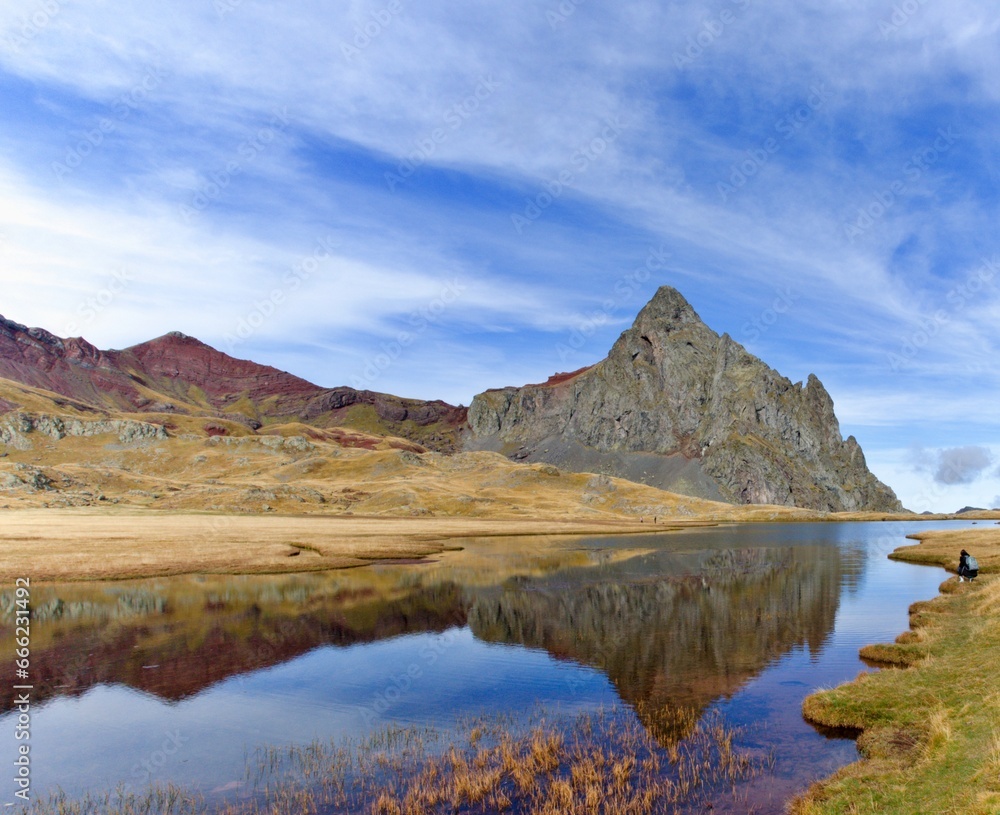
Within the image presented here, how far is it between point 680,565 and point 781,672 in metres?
51.6

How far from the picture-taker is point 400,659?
36594mm

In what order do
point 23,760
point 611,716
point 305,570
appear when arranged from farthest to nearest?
1. point 305,570
2. point 611,716
3. point 23,760

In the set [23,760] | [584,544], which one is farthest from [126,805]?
[584,544]

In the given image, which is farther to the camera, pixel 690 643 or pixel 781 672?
pixel 690 643

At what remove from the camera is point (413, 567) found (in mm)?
78312

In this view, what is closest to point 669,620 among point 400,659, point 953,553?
point 400,659

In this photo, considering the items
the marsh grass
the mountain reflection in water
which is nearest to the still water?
the mountain reflection in water

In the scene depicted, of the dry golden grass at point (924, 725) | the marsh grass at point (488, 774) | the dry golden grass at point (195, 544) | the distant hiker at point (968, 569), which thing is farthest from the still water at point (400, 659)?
the dry golden grass at point (195, 544)

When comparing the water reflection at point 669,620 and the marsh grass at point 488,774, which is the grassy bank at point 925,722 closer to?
the marsh grass at point 488,774

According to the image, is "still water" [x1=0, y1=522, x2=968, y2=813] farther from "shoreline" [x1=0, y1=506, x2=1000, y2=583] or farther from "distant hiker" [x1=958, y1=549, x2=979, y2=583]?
"shoreline" [x1=0, y1=506, x2=1000, y2=583]

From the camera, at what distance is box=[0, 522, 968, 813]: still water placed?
922 inches

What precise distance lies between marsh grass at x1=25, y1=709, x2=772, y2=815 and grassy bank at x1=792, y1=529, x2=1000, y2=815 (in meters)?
3.56

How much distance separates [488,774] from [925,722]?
15752mm

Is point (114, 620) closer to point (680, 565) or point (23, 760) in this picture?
point (23, 760)
